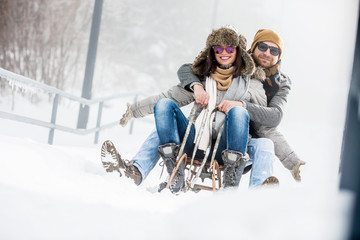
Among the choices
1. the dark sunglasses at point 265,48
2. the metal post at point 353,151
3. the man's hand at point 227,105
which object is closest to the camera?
the metal post at point 353,151

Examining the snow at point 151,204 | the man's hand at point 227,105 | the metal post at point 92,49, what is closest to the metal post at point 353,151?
the snow at point 151,204

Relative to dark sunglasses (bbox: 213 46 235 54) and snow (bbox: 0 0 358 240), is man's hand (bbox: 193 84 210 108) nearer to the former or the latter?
Result: dark sunglasses (bbox: 213 46 235 54)

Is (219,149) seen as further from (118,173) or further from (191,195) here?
(118,173)

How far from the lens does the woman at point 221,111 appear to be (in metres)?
1.92

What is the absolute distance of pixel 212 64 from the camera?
2246 mm

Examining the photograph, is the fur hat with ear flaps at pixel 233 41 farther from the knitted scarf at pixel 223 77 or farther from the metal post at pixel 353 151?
the metal post at pixel 353 151

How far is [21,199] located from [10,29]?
281 inches

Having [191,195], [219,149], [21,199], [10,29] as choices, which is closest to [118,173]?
[191,195]

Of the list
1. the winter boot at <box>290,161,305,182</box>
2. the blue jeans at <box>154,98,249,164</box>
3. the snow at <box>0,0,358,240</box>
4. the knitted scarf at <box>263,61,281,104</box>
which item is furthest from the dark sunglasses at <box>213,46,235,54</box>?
the winter boot at <box>290,161,305,182</box>

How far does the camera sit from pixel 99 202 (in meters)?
1.52

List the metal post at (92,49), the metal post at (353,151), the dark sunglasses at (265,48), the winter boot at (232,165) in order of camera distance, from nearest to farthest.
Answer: the metal post at (353,151)
the winter boot at (232,165)
the dark sunglasses at (265,48)
the metal post at (92,49)

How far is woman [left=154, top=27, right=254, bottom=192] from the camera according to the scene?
1.92 meters

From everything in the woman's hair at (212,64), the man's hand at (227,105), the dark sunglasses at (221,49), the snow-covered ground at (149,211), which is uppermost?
the dark sunglasses at (221,49)

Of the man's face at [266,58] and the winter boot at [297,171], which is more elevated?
the man's face at [266,58]
